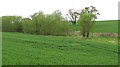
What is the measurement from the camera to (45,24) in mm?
79750

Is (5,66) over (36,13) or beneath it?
beneath

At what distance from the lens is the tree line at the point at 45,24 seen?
259ft

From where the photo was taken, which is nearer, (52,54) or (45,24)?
(52,54)

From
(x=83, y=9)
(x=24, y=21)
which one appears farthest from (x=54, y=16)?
(x=83, y=9)

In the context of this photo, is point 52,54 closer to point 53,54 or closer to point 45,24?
point 53,54

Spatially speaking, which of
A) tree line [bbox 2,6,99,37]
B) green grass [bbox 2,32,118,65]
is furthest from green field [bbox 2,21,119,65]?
tree line [bbox 2,6,99,37]

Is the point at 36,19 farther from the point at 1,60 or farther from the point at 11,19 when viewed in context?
the point at 1,60

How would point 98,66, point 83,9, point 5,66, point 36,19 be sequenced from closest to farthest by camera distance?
1. point 5,66
2. point 98,66
3. point 36,19
4. point 83,9

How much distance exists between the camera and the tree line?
259ft

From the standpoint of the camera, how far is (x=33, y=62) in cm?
1488

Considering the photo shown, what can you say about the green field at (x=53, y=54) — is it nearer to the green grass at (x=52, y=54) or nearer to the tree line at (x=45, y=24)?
the green grass at (x=52, y=54)

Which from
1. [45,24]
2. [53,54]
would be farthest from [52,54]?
[45,24]

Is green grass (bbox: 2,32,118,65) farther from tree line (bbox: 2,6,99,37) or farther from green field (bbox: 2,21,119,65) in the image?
tree line (bbox: 2,6,99,37)

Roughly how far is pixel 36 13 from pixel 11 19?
29.8 ft
